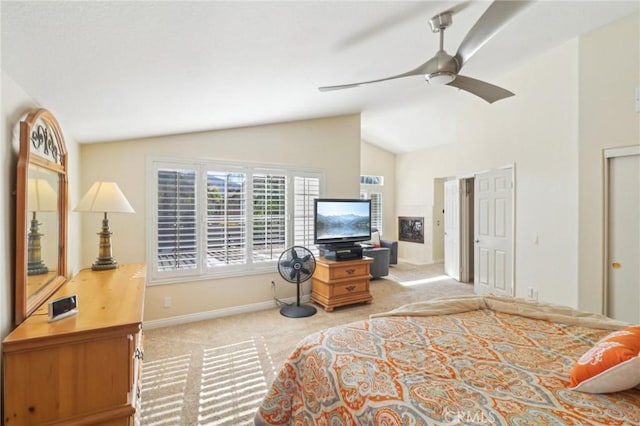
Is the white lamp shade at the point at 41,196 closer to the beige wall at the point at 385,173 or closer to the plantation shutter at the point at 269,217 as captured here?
the plantation shutter at the point at 269,217

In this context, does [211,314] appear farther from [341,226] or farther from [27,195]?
[27,195]

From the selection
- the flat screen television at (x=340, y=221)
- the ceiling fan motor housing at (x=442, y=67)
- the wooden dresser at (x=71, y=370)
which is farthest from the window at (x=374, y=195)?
the wooden dresser at (x=71, y=370)

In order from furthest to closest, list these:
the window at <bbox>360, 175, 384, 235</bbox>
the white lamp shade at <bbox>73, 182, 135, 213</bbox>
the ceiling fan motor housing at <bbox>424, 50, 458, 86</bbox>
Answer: the window at <bbox>360, 175, 384, 235</bbox> < the white lamp shade at <bbox>73, 182, 135, 213</bbox> < the ceiling fan motor housing at <bbox>424, 50, 458, 86</bbox>

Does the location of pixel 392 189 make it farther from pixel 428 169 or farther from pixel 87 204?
pixel 87 204

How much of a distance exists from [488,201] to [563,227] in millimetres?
1194

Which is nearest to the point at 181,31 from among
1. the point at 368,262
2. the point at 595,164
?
the point at 368,262

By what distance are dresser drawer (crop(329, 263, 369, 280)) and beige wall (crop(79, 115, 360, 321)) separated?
2.32 feet

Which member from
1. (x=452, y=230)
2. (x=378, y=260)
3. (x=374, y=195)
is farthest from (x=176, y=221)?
(x=374, y=195)

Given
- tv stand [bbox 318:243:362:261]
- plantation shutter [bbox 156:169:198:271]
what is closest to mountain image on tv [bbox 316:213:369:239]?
tv stand [bbox 318:243:362:261]

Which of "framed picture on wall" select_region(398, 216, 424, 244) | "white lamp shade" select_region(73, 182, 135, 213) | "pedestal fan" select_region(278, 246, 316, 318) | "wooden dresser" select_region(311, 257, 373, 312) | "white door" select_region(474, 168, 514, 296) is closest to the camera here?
"white lamp shade" select_region(73, 182, 135, 213)

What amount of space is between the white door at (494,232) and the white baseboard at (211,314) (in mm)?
2878

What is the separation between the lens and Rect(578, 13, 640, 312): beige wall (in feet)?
9.26

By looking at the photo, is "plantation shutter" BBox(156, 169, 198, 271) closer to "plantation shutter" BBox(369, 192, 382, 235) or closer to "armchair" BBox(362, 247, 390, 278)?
"armchair" BBox(362, 247, 390, 278)

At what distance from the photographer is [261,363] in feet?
8.61
